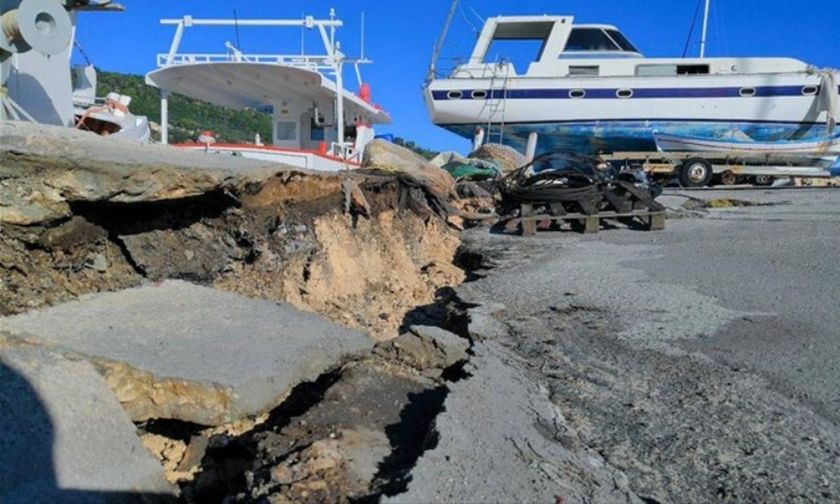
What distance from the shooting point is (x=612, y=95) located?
1623cm

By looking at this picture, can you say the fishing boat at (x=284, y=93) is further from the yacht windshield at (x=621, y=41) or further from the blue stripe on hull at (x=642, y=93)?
the yacht windshield at (x=621, y=41)

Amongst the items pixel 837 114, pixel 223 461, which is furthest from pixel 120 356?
pixel 837 114

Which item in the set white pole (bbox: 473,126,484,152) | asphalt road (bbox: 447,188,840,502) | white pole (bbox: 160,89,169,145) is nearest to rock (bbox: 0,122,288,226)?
asphalt road (bbox: 447,188,840,502)

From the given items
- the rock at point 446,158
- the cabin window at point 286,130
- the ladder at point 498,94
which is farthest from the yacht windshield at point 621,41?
the cabin window at point 286,130


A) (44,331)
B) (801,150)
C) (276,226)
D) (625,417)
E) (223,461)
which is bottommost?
(223,461)

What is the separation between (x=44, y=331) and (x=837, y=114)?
18101 millimetres

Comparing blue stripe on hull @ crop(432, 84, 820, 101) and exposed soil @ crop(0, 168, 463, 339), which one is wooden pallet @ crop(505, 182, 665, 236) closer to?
exposed soil @ crop(0, 168, 463, 339)

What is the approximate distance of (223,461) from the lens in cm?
280

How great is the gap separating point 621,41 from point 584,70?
1547 millimetres

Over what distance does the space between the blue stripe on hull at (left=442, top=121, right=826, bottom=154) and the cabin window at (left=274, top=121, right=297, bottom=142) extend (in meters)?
5.27

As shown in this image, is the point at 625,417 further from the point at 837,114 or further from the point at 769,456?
the point at 837,114

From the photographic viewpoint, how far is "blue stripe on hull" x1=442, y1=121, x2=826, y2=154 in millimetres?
16188

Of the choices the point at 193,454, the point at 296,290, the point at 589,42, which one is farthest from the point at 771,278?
the point at 589,42

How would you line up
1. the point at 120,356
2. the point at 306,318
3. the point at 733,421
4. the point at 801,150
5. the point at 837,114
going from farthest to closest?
1. the point at 837,114
2. the point at 801,150
3. the point at 306,318
4. the point at 120,356
5. the point at 733,421
